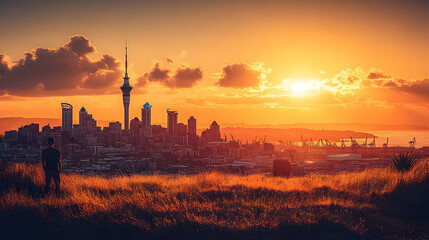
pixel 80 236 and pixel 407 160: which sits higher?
pixel 407 160

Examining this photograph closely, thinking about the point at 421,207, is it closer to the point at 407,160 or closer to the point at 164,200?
the point at 407,160

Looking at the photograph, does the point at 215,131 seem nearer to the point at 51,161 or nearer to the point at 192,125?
the point at 192,125

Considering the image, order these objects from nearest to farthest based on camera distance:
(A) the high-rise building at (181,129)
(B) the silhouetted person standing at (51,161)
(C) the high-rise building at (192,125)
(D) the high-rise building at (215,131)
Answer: (B) the silhouetted person standing at (51,161) → (A) the high-rise building at (181,129) → (D) the high-rise building at (215,131) → (C) the high-rise building at (192,125)

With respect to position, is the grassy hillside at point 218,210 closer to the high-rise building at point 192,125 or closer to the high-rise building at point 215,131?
the high-rise building at point 215,131

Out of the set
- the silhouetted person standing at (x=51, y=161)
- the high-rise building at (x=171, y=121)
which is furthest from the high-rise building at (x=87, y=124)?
the silhouetted person standing at (x=51, y=161)

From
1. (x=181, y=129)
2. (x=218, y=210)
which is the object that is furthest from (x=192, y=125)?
(x=218, y=210)

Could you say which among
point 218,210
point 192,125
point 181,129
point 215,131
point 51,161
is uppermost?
point 192,125

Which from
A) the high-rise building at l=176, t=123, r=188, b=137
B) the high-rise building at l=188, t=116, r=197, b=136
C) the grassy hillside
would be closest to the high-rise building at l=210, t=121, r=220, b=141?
the high-rise building at l=188, t=116, r=197, b=136

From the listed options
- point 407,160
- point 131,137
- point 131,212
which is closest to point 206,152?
point 131,137
